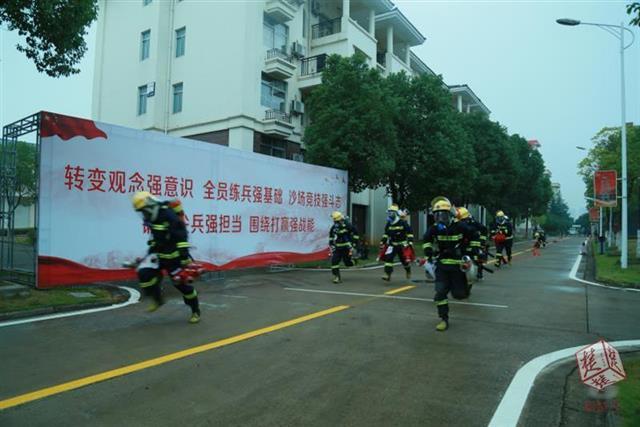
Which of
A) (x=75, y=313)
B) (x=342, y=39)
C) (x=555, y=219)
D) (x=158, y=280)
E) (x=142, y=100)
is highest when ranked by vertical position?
(x=342, y=39)

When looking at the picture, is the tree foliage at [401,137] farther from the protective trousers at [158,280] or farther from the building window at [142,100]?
the protective trousers at [158,280]

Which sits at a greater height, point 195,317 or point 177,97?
point 177,97

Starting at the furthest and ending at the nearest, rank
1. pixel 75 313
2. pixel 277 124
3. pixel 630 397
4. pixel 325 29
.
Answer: pixel 325 29, pixel 277 124, pixel 75 313, pixel 630 397

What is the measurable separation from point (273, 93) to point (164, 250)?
64.1 ft

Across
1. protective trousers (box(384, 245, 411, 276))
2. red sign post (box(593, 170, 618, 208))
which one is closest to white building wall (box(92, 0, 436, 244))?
protective trousers (box(384, 245, 411, 276))

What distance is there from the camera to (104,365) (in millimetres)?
4902

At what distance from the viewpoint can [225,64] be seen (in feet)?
77.5

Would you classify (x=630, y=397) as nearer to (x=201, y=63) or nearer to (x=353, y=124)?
(x=353, y=124)

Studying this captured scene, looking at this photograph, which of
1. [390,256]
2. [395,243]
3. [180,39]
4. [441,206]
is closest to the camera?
[441,206]

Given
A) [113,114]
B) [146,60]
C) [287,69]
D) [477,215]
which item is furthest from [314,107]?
[477,215]

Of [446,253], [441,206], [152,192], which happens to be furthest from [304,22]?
[446,253]

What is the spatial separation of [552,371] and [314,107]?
58.9ft

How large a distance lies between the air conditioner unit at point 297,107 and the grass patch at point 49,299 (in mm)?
17984

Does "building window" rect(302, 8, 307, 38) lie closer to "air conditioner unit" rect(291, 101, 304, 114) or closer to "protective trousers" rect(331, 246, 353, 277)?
"air conditioner unit" rect(291, 101, 304, 114)
